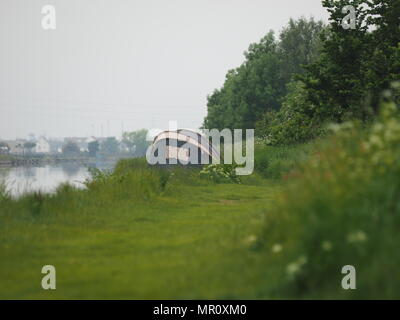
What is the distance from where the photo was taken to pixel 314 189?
608 cm

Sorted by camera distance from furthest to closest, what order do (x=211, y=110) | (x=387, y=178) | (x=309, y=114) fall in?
(x=211, y=110) → (x=309, y=114) → (x=387, y=178)

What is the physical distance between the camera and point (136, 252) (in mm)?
7621

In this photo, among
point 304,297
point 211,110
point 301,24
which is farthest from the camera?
point 211,110

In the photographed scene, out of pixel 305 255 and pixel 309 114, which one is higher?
pixel 309 114

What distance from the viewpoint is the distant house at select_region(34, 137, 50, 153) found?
5728 inches

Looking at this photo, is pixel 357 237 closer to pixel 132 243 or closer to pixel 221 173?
pixel 132 243

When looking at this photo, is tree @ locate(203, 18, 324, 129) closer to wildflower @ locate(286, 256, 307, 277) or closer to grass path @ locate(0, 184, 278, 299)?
grass path @ locate(0, 184, 278, 299)

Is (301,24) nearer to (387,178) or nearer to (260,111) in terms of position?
(260,111)

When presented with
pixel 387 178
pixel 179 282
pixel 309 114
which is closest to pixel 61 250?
pixel 179 282

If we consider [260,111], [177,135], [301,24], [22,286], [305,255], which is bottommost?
[22,286]

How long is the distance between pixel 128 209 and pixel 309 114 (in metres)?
10.0

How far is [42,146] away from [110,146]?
1990cm

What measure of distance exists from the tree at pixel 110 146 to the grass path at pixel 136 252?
127643 millimetres

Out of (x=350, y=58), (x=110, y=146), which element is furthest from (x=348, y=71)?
(x=110, y=146)
